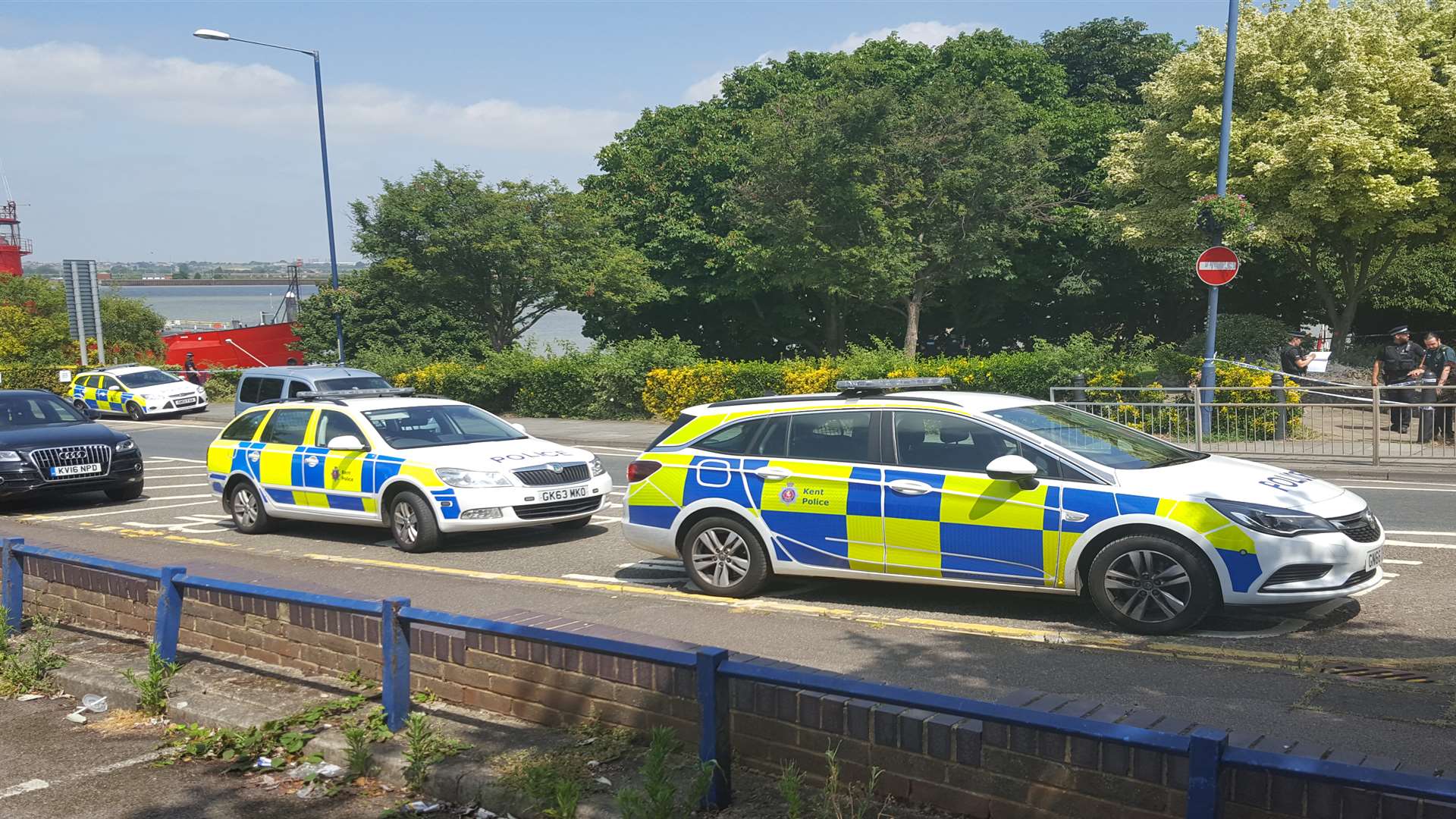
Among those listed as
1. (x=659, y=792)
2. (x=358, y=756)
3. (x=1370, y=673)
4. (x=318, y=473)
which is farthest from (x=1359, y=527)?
(x=318, y=473)

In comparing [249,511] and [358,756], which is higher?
[358,756]

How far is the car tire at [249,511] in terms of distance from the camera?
514 inches

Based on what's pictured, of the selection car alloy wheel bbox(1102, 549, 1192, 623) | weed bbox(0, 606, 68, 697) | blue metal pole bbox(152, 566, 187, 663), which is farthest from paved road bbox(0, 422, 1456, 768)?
weed bbox(0, 606, 68, 697)

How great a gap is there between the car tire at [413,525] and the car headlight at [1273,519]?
275 inches

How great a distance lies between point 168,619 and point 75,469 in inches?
396

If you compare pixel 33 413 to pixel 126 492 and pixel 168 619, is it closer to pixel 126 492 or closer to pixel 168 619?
pixel 126 492

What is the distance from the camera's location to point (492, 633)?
5195 mm

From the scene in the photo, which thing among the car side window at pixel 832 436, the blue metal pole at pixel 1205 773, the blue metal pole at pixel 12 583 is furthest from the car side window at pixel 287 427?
the blue metal pole at pixel 1205 773

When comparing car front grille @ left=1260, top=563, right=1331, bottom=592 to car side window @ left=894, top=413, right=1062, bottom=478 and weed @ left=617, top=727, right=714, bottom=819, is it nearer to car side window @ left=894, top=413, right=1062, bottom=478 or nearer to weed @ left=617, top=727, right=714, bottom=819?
car side window @ left=894, top=413, right=1062, bottom=478

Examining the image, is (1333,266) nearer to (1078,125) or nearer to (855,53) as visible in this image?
(1078,125)

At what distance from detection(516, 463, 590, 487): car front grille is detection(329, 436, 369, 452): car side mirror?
67.0 inches

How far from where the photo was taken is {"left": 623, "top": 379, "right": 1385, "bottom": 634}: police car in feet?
23.3

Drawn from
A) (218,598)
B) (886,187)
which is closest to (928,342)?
(886,187)

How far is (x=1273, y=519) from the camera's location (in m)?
7.04
